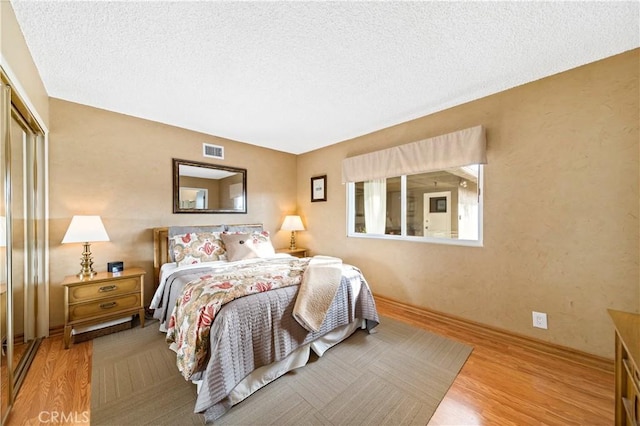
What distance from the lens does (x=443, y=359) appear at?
2113 mm

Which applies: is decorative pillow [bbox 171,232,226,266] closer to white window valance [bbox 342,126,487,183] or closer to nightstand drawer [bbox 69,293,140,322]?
nightstand drawer [bbox 69,293,140,322]

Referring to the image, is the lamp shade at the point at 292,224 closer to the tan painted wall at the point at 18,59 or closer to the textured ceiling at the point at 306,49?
the textured ceiling at the point at 306,49

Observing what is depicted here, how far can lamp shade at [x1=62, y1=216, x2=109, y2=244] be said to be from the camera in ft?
7.71

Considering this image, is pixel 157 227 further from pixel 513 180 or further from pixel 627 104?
pixel 627 104

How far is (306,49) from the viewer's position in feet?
6.09

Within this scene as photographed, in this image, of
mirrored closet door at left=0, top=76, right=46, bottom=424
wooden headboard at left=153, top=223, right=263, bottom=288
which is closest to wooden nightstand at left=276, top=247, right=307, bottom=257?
wooden headboard at left=153, top=223, right=263, bottom=288

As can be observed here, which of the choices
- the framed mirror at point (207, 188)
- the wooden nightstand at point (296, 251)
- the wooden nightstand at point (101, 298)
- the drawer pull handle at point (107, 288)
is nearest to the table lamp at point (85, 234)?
the wooden nightstand at point (101, 298)

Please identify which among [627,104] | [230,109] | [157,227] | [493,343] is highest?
[230,109]

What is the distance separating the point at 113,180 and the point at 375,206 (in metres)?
3.29

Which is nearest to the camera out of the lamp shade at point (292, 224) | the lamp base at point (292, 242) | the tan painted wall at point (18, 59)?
the tan painted wall at point (18, 59)

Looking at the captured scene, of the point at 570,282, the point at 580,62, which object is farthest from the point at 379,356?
the point at 580,62

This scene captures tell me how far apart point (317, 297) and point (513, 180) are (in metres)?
2.15

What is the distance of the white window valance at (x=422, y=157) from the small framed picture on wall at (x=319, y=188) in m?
0.50

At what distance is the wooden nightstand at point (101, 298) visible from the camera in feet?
7.45
